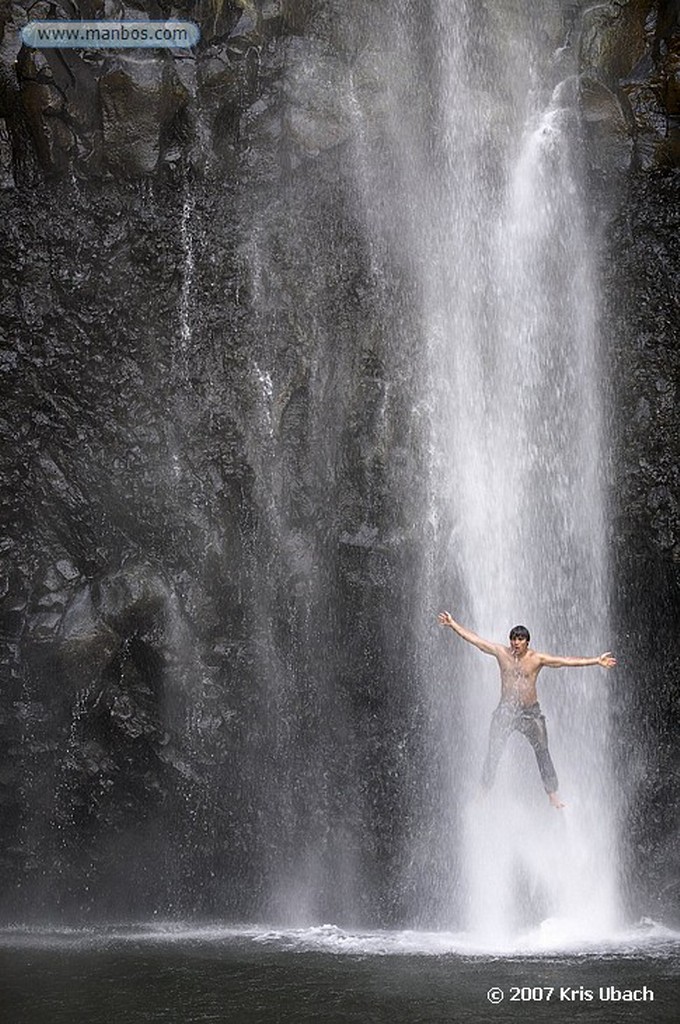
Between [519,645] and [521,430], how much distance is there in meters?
3.70

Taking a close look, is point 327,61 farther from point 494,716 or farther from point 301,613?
point 494,716

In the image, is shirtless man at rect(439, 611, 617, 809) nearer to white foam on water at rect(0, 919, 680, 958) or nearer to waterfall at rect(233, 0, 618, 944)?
white foam on water at rect(0, 919, 680, 958)

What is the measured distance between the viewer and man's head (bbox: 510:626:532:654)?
1166 cm

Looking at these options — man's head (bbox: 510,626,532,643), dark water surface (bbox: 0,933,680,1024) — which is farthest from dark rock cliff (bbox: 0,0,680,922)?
man's head (bbox: 510,626,532,643)

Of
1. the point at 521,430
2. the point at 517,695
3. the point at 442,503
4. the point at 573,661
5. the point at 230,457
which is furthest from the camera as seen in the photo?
the point at 521,430

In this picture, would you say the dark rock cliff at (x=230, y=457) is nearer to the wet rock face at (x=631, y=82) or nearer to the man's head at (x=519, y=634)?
the wet rock face at (x=631, y=82)

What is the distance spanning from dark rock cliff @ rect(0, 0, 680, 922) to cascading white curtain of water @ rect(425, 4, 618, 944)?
0.38 metres

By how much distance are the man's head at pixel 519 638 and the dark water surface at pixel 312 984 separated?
2.82 m

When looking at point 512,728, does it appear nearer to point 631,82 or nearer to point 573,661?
point 573,661

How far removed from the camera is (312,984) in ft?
31.3

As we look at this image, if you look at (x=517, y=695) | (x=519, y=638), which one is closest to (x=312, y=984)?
(x=517, y=695)

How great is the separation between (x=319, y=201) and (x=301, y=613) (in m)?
5.06

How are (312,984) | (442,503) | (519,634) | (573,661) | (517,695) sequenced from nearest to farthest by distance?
(312,984) → (573,661) → (519,634) → (517,695) → (442,503)

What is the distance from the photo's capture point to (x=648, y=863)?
13289 mm
